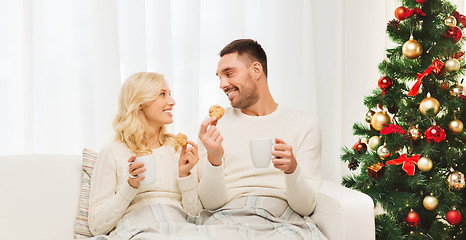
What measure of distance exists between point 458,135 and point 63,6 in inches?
80.7

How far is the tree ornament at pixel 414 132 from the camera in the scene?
2221mm

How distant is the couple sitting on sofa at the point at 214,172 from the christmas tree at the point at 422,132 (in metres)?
0.43

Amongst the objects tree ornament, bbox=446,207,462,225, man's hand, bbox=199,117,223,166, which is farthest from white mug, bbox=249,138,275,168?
tree ornament, bbox=446,207,462,225

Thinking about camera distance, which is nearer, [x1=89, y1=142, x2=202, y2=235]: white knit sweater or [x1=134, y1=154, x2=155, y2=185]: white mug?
[x1=134, y1=154, x2=155, y2=185]: white mug

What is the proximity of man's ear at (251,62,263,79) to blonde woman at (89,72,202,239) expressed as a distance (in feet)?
1.28

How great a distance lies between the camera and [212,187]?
196 centimetres

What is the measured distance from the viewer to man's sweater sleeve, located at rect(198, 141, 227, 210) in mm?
1941

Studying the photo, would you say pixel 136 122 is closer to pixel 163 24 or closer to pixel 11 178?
pixel 11 178

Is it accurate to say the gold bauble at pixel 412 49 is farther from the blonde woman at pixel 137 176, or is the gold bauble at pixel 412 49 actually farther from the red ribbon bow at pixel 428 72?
the blonde woman at pixel 137 176

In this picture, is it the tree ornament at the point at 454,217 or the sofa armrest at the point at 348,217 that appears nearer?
the sofa armrest at the point at 348,217

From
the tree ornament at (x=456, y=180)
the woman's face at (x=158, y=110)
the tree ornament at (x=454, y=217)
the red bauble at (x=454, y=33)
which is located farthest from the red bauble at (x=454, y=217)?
the woman's face at (x=158, y=110)

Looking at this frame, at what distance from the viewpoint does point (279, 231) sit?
1833mm

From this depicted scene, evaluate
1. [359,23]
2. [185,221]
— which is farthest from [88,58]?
[359,23]

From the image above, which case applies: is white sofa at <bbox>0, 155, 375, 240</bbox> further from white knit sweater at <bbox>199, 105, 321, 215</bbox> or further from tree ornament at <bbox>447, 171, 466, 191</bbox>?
tree ornament at <bbox>447, 171, 466, 191</bbox>
